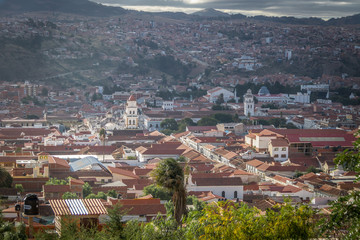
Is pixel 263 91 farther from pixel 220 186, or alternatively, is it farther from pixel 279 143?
pixel 220 186

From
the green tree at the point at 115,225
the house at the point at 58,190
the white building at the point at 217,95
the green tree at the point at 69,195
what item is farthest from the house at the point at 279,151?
the white building at the point at 217,95

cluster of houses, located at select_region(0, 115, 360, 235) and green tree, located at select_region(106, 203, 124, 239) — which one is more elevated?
green tree, located at select_region(106, 203, 124, 239)

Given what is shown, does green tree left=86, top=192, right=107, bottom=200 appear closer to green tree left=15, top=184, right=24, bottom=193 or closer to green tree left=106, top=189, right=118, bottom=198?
green tree left=106, top=189, right=118, bottom=198

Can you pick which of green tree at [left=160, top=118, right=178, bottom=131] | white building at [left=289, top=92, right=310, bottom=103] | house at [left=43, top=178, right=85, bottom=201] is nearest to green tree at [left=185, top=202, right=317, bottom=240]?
house at [left=43, top=178, right=85, bottom=201]

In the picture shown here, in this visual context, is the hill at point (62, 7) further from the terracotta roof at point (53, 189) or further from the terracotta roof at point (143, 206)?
the terracotta roof at point (143, 206)

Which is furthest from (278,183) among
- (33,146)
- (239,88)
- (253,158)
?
(239,88)

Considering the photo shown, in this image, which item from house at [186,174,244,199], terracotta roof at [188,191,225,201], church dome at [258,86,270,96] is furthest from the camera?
church dome at [258,86,270,96]

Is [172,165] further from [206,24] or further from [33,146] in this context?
[206,24]

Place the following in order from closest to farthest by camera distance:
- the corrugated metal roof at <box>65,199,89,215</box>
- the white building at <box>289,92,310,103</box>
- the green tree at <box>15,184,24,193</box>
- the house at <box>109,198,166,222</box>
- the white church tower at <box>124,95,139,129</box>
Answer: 1. the corrugated metal roof at <box>65,199,89,215</box>
2. the house at <box>109,198,166,222</box>
3. the green tree at <box>15,184,24,193</box>
4. the white church tower at <box>124,95,139,129</box>
5. the white building at <box>289,92,310,103</box>
